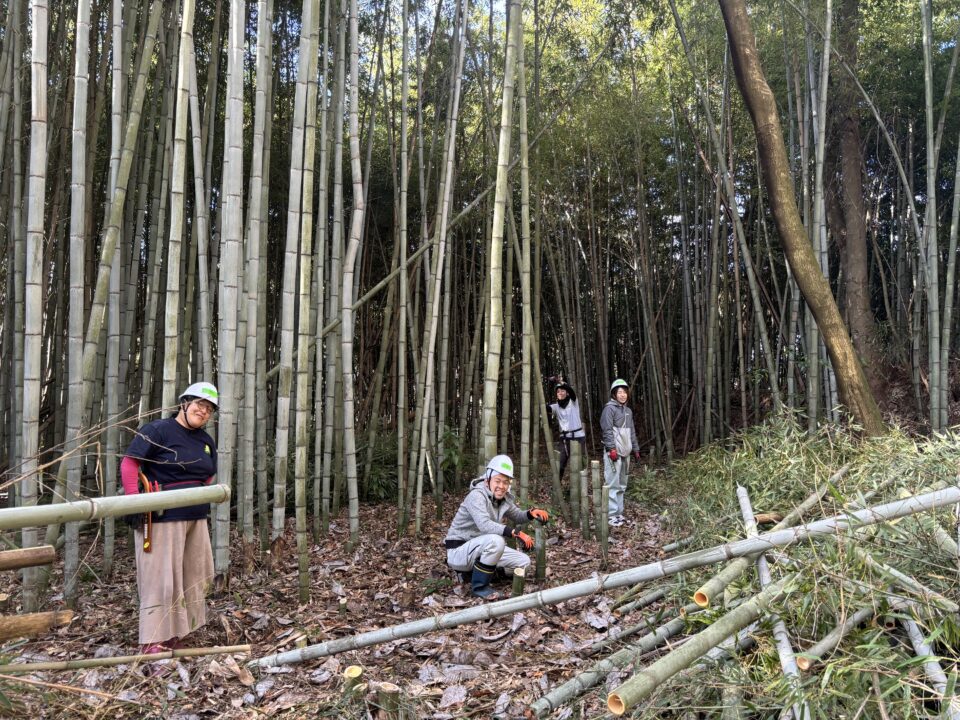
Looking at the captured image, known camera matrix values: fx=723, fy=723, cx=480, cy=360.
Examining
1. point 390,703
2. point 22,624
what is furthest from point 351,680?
point 22,624

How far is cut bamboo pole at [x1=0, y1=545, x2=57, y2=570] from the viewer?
1.61m

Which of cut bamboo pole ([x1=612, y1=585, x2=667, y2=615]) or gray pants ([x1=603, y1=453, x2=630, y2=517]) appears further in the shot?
gray pants ([x1=603, y1=453, x2=630, y2=517])

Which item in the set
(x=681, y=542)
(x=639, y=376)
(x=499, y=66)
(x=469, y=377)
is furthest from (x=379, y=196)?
(x=681, y=542)

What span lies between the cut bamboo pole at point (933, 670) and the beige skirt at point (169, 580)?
2.56m

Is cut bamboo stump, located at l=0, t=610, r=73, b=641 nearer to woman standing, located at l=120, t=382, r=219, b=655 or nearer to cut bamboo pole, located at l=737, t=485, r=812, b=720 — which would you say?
woman standing, located at l=120, t=382, r=219, b=655

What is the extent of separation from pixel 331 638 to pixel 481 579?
803 millimetres

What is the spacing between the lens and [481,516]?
11.9 ft

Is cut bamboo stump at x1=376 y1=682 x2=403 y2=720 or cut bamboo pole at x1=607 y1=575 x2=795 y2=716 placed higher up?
cut bamboo pole at x1=607 y1=575 x2=795 y2=716

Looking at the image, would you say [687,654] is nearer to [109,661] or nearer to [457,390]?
[109,661]

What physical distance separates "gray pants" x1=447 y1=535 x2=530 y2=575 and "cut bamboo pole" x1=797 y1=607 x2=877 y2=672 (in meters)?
1.71

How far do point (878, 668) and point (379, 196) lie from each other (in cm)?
699

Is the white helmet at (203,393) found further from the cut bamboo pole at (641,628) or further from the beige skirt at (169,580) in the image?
the cut bamboo pole at (641,628)

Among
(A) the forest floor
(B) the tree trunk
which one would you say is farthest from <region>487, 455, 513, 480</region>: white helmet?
(B) the tree trunk

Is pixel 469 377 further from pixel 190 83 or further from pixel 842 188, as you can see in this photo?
pixel 842 188
